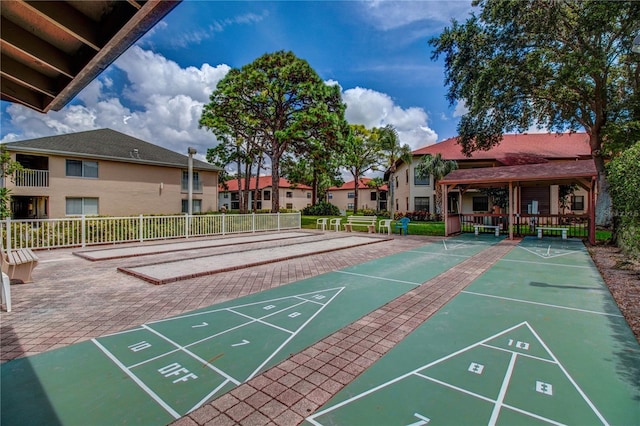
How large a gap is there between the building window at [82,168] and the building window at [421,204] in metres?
23.5

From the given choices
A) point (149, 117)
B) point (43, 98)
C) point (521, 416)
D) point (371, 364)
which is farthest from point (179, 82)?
point (521, 416)

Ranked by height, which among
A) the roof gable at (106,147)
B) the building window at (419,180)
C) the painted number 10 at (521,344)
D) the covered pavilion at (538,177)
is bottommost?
the painted number 10 at (521,344)

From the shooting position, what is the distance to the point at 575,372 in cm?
293

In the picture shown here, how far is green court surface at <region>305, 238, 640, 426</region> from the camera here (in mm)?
2322

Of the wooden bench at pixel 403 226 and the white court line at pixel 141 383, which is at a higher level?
the wooden bench at pixel 403 226

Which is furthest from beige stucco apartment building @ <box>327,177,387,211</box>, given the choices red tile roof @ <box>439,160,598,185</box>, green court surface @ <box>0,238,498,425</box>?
green court surface @ <box>0,238,498,425</box>

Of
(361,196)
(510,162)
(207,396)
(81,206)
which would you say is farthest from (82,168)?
(361,196)

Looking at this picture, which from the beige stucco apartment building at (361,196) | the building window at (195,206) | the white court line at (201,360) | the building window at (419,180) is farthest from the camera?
the beige stucco apartment building at (361,196)

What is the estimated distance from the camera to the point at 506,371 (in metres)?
2.94

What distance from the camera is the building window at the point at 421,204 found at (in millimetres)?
25750

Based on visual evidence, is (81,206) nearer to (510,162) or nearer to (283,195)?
(283,195)

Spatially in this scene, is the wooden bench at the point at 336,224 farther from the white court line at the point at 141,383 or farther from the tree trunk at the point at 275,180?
the white court line at the point at 141,383

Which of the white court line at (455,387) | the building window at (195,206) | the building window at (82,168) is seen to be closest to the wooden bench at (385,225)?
the white court line at (455,387)

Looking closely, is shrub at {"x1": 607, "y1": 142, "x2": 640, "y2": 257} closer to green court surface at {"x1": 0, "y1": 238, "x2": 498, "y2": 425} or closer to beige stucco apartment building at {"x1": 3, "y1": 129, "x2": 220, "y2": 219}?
green court surface at {"x1": 0, "y1": 238, "x2": 498, "y2": 425}
